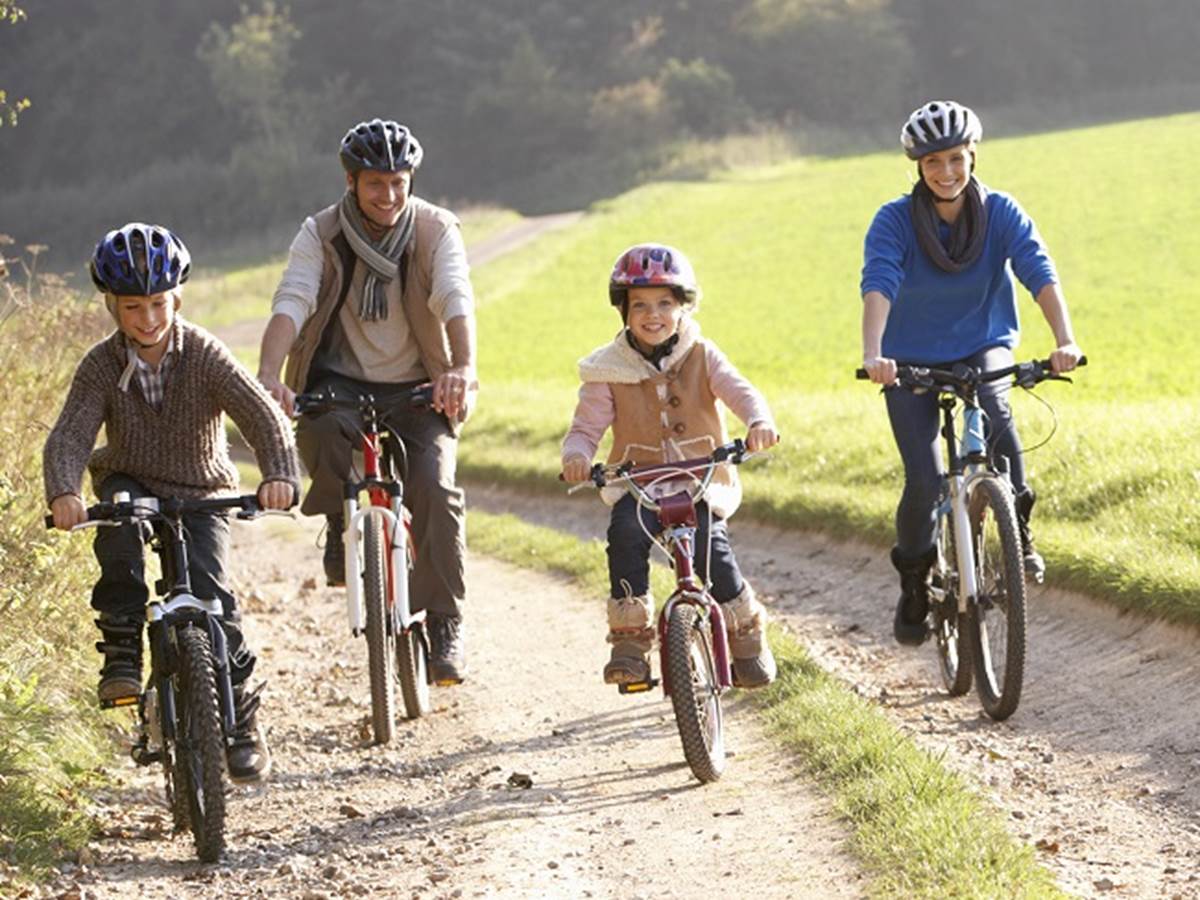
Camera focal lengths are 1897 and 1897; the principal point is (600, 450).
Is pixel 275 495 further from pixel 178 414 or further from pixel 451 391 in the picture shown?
pixel 451 391

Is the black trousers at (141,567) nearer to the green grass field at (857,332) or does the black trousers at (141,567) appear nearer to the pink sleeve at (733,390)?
the pink sleeve at (733,390)

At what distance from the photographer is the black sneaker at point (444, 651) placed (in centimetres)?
852

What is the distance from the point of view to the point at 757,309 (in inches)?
1401

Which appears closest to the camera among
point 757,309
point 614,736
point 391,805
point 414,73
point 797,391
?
point 391,805

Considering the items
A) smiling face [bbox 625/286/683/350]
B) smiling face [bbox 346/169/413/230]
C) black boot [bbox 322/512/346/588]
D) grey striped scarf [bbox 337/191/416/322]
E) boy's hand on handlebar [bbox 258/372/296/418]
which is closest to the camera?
smiling face [bbox 625/286/683/350]

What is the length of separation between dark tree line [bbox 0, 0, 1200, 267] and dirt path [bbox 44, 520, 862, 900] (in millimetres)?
72706

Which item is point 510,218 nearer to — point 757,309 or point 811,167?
point 811,167

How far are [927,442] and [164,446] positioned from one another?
11.0 ft

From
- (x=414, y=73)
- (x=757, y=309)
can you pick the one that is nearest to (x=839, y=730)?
(x=757, y=309)

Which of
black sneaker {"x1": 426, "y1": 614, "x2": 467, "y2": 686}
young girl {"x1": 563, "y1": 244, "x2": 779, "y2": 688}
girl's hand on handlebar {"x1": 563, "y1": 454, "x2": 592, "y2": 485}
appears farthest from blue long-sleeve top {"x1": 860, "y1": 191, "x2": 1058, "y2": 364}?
black sneaker {"x1": 426, "y1": 614, "x2": 467, "y2": 686}

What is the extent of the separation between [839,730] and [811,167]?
58.7m

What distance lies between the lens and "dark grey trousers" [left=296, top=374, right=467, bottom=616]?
8.41 metres

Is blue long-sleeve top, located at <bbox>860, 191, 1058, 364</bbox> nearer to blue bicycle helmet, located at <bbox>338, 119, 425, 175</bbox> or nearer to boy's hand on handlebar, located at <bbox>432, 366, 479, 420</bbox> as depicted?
boy's hand on handlebar, located at <bbox>432, 366, 479, 420</bbox>

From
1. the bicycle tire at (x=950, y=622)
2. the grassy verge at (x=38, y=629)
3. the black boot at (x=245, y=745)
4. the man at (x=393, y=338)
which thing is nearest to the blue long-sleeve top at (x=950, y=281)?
the bicycle tire at (x=950, y=622)
